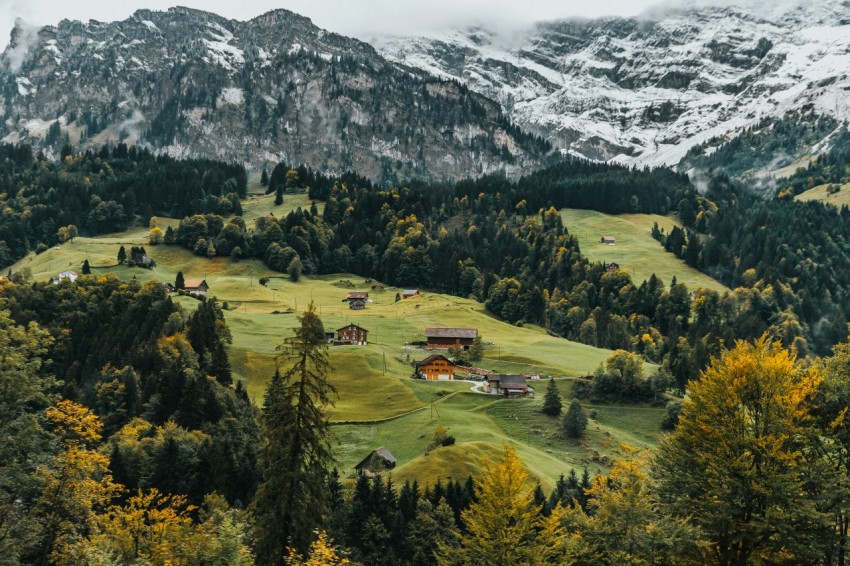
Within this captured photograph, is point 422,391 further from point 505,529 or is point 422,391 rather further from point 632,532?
point 632,532

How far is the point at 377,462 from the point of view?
82.7 m

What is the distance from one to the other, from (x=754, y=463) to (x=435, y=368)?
88849 millimetres

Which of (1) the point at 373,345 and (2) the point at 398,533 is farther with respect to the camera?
(1) the point at 373,345

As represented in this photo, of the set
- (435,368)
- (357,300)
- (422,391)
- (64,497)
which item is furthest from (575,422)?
(357,300)

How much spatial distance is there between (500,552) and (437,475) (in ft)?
135

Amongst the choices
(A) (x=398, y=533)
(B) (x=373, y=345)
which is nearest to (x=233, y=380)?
(B) (x=373, y=345)

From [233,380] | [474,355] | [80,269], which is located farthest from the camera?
[80,269]

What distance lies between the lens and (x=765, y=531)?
30188 mm

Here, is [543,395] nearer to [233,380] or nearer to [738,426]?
[233,380]

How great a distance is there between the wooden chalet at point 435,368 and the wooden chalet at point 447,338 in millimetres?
17801

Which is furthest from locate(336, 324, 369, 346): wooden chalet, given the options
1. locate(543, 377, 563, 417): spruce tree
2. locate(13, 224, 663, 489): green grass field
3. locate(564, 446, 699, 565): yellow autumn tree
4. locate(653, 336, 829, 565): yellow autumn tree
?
locate(653, 336, 829, 565): yellow autumn tree

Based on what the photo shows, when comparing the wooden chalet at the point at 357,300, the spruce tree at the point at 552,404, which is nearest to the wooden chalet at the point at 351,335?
the wooden chalet at the point at 357,300

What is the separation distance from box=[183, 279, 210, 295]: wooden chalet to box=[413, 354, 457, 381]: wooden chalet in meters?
70.3

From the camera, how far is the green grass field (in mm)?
86938
